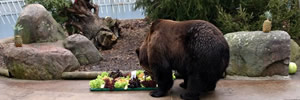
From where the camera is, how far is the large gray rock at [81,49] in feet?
25.0

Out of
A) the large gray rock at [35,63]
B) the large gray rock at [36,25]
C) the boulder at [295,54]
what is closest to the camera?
the large gray rock at [35,63]

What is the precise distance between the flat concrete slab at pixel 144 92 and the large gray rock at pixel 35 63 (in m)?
0.39

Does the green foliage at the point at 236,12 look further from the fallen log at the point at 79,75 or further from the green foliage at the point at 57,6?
the fallen log at the point at 79,75

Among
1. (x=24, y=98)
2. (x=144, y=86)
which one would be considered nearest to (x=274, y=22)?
(x=144, y=86)

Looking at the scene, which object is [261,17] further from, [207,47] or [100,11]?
[100,11]

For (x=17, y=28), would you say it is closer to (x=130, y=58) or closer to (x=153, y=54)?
(x=130, y=58)

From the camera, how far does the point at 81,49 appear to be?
7.63 meters

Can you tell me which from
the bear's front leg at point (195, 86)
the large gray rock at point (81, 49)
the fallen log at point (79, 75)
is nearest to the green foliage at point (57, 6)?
the large gray rock at point (81, 49)

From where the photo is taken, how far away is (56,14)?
9008mm

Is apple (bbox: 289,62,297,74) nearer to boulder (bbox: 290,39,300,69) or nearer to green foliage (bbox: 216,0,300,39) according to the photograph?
boulder (bbox: 290,39,300,69)

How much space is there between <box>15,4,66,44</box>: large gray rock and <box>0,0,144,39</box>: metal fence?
6.73 ft

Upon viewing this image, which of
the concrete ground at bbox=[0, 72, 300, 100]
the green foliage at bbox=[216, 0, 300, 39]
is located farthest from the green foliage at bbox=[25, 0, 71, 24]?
the green foliage at bbox=[216, 0, 300, 39]

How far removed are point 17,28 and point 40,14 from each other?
93 centimetres

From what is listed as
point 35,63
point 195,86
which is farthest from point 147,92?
point 35,63
